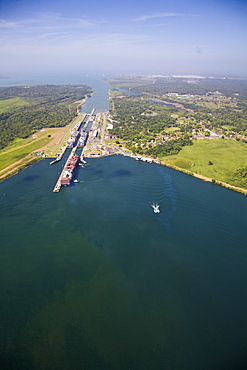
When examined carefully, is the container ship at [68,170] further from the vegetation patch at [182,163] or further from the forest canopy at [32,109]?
the forest canopy at [32,109]

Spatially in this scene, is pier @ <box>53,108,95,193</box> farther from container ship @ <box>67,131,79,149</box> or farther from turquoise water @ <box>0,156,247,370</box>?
turquoise water @ <box>0,156,247,370</box>

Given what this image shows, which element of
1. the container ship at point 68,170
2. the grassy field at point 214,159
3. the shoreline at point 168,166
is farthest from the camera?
the grassy field at point 214,159

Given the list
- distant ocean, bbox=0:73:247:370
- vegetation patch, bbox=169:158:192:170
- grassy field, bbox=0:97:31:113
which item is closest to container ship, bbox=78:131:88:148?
distant ocean, bbox=0:73:247:370

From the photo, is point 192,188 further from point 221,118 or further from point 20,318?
point 221,118

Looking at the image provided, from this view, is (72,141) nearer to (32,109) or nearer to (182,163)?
(182,163)

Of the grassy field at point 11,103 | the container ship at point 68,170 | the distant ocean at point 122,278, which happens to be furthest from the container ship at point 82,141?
the grassy field at point 11,103

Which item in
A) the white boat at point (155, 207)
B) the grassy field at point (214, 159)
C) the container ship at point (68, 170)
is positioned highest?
the container ship at point (68, 170)

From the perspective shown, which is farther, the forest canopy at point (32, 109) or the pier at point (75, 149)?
the forest canopy at point (32, 109)
